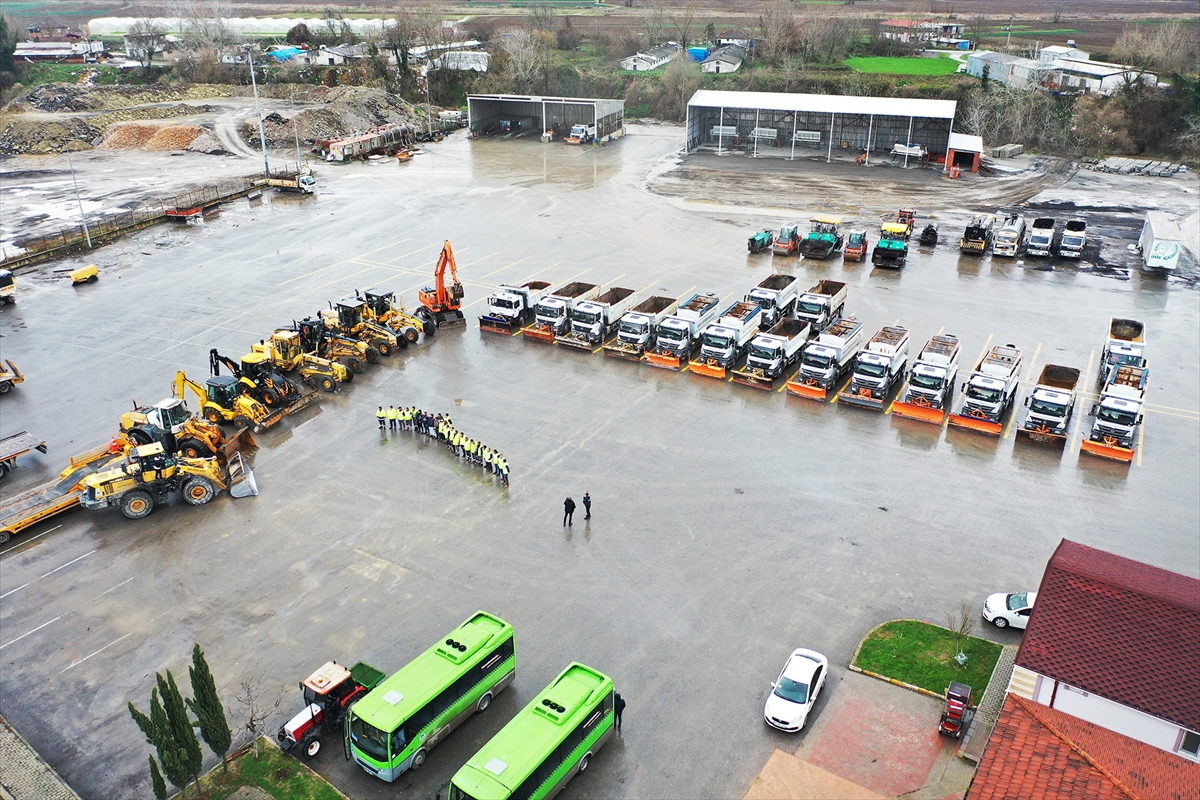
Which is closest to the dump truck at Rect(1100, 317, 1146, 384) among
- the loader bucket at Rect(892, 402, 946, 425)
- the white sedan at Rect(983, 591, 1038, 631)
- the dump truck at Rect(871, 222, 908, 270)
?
the loader bucket at Rect(892, 402, 946, 425)

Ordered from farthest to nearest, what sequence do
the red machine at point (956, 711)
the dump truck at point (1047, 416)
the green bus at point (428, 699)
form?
the dump truck at point (1047, 416), the red machine at point (956, 711), the green bus at point (428, 699)

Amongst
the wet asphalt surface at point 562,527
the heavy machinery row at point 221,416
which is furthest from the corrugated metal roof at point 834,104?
the heavy machinery row at point 221,416

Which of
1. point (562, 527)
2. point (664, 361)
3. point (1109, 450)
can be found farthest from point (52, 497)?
point (1109, 450)

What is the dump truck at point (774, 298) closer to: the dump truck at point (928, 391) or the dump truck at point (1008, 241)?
the dump truck at point (928, 391)

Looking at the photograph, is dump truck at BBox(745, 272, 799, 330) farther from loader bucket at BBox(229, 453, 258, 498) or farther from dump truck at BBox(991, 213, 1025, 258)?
loader bucket at BBox(229, 453, 258, 498)

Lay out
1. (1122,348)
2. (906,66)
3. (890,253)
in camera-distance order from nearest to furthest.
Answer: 1. (1122,348)
2. (890,253)
3. (906,66)

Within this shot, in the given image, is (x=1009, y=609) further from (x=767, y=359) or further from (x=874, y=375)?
(x=767, y=359)

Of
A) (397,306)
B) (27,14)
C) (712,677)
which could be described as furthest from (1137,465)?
(27,14)

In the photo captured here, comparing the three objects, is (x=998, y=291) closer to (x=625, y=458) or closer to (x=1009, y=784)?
(x=625, y=458)

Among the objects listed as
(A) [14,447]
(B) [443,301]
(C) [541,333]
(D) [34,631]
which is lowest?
(D) [34,631]
